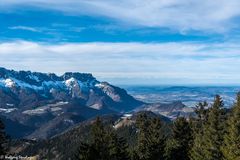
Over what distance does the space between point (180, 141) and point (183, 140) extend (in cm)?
68

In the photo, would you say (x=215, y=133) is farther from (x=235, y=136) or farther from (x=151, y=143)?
(x=151, y=143)

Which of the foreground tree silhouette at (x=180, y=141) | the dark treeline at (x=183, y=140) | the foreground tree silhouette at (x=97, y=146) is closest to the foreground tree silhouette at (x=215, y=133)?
the dark treeline at (x=183, y=140)

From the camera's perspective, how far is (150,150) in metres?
86.5

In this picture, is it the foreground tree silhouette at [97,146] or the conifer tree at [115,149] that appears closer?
the foreground tree silhouette at [97,146]

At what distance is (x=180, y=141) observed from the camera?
91000mm

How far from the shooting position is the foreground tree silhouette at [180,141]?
90375mm

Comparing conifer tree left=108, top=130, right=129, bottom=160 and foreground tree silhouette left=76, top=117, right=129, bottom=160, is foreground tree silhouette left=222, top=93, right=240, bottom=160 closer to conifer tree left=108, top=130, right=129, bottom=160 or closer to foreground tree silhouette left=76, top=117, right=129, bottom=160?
foreground tree silhouette left=76, top=117, right=129, bottom=160

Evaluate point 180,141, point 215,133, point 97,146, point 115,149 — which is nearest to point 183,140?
point 180,141

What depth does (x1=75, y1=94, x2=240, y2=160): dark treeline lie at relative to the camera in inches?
2608

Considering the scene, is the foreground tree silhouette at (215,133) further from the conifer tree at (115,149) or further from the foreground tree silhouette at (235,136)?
the conifer tree at (115,149)

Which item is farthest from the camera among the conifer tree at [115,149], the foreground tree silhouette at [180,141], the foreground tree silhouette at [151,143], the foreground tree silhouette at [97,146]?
the foreground tree silhouette at [180,141]

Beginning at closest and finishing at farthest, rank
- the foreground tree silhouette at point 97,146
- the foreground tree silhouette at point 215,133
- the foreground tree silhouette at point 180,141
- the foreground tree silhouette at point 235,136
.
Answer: the foreground tree silhouette at point 235,136
the foreground tree silhouette at point 215,133
the foreground tree silhouette at point 97,146
the foreground tree silhouette at point 180,141

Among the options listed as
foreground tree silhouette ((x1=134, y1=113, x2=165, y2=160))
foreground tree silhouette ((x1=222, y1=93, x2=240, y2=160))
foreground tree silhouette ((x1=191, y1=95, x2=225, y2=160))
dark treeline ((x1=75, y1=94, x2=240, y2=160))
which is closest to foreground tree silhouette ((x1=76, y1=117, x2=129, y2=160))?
dark treeline ((x1=75, y1=94, x2=240, y2=160))

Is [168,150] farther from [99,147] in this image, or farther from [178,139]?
[99,147]
